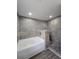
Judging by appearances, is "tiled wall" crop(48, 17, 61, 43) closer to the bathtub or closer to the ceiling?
the ceiling

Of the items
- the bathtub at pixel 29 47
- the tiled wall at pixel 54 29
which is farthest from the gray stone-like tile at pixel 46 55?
the tiled wall at pixel 54 29

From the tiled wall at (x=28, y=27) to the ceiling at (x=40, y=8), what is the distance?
0.27 feet

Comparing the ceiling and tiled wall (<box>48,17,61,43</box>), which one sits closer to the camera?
the ceiling

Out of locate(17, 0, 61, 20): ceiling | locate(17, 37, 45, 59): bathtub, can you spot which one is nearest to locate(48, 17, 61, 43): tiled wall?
locate(17, 0, 61, 20): ceiling

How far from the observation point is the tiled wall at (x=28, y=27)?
2.72 feet

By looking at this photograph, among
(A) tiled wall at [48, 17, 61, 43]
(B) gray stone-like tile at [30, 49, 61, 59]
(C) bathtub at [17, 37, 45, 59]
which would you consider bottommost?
(B) gray stone-like tile at [30, 49, 61, 59]

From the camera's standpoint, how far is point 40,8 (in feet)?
3.26

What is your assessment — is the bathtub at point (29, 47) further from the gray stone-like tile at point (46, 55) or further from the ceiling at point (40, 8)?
the ceiling at point (40, 8)

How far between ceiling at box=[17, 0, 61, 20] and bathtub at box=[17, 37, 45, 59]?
38 centimetres

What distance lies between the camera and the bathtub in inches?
32.7

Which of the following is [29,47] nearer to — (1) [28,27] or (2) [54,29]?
(1) [28,27]

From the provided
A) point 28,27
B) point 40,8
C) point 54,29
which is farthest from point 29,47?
point 40,8
